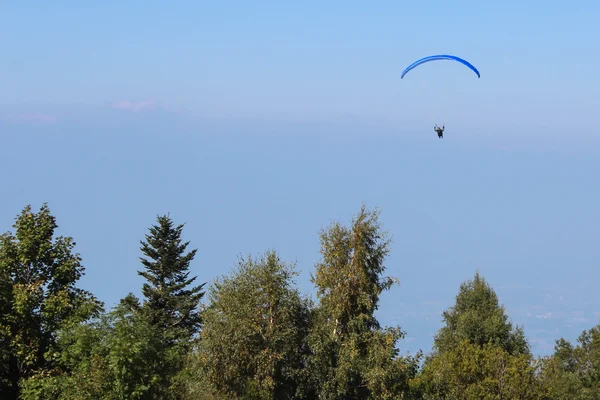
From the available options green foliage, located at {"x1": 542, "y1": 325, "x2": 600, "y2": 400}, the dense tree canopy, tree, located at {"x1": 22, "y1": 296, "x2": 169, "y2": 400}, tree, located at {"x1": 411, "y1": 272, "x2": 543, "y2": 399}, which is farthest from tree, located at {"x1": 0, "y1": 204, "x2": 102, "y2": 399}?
green foliage, located at {"x1": 542, "y1": 325, "x2": 600, "y2": 400}

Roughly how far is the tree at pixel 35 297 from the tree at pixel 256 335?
606 centimetres

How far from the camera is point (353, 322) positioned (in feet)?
120

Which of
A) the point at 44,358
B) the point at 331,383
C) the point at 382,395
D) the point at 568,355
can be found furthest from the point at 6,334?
the point at 568,355

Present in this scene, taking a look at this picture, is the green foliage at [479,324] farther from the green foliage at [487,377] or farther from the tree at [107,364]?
the tree at [107,364]

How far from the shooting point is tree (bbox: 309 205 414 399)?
36.0 metres

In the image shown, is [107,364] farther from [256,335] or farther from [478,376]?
[478,376]

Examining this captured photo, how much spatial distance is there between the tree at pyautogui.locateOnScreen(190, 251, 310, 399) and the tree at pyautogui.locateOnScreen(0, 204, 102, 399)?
6.06 m

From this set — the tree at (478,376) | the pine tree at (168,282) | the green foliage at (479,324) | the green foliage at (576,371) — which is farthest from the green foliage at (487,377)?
the pine tree at (168,282)

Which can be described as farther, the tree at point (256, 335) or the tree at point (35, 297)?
the tree at point (35, 297)

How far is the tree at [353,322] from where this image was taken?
118ft

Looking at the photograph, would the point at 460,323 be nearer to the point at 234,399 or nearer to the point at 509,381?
the point at 509,381

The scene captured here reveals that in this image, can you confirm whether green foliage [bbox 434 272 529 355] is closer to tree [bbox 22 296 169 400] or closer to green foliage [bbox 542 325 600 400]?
green foliage [bbox 542 325 600 400]

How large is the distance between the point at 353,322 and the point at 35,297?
48.4 ft

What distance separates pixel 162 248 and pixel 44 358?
2408 centimetres
